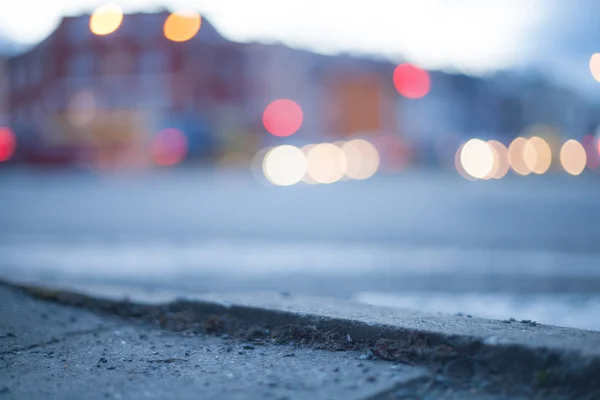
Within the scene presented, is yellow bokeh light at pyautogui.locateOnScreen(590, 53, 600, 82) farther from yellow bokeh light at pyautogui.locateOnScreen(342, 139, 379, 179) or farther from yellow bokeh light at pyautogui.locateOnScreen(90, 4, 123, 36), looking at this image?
yellow bokeh light at pyautogui.locateOnScreen(342, 139, 379, 179)

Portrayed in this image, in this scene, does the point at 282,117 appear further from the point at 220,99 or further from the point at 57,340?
the point at 57,340

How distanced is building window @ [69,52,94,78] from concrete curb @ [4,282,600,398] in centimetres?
1661

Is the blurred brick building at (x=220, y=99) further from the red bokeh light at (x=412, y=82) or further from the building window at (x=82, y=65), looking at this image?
the red bokeh light at (x=412, y=82)

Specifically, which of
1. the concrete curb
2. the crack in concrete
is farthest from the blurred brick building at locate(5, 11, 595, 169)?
the crack in concrete

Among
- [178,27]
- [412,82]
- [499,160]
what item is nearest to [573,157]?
[499,160]

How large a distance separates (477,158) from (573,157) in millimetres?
3391

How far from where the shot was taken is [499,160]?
2627 centimetres

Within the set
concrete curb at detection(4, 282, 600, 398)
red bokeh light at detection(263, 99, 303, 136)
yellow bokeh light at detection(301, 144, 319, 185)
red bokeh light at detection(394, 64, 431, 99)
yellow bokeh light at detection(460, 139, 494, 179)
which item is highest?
red bokeh light at detection(394, 64, 431, 99)

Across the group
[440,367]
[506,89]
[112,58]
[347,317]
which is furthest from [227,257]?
[506,89]

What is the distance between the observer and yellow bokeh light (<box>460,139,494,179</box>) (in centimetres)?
2520

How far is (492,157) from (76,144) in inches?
601

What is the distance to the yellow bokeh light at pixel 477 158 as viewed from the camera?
25203mm

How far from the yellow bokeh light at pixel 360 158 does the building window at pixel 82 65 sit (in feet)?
29.9

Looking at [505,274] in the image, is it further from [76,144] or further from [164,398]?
[76,144]
